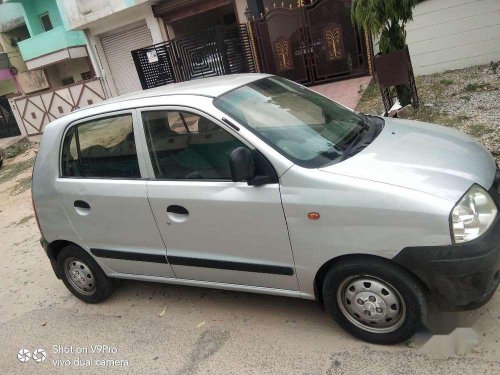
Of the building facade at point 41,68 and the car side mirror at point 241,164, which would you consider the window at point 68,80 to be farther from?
the car side mirror at point 241,164

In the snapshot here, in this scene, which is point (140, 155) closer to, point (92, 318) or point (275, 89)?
point (275, 89)

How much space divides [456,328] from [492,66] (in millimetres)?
7144

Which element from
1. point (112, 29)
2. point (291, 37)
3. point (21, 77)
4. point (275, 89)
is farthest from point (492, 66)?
point (21, 77)

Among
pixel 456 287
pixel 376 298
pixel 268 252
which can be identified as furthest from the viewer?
pixel 268 252

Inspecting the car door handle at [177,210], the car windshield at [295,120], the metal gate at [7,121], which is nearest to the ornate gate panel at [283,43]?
the car windshield at [295,120]

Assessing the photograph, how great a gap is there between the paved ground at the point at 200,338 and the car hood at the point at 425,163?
3.05 feet

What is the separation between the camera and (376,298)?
265cm

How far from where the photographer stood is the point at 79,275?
13.3ft

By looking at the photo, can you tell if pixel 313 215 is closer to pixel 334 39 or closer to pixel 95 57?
pixel 334 39

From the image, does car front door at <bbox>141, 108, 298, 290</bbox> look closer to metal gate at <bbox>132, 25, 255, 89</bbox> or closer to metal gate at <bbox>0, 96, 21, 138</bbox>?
metal gate at <bbox>132, 25, 255, 89</bbox>

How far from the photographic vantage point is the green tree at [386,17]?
6215 mm

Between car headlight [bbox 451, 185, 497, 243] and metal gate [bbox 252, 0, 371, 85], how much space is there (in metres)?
7.82

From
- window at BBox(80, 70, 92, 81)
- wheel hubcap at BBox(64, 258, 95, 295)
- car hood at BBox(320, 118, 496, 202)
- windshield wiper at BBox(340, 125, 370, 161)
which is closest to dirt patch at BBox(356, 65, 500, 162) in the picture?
car hood at BBox(320, 118, 496, 202)

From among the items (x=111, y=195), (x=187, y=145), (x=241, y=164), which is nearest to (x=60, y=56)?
(x=111, y=195)
